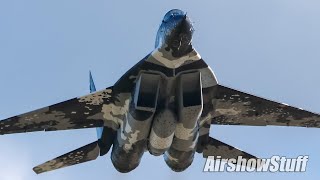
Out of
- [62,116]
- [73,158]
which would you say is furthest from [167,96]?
[73,158]

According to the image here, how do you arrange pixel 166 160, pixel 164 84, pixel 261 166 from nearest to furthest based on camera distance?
pixel 164 84, pixel 166 160, pixel 261 166

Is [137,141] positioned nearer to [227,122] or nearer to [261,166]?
[227,122]

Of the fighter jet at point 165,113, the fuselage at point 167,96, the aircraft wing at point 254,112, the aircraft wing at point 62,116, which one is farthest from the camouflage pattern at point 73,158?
the aircraft wing at point 254,112

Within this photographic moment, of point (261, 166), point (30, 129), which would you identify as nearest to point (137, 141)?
point (30, 129)

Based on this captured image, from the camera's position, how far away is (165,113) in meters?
18.8

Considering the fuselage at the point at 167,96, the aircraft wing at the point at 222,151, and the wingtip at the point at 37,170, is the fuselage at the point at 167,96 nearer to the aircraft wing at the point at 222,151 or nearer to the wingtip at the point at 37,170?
the aircraft wing at the point at 222,151

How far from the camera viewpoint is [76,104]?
67.7ft

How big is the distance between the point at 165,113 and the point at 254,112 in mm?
4396

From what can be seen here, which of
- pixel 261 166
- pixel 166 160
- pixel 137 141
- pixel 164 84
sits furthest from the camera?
pixel 261 166

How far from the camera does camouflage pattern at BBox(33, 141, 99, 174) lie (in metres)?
22.0

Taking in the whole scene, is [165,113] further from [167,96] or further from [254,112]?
[254,112]

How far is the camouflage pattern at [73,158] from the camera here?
2202 cm

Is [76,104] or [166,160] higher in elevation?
[76,104]

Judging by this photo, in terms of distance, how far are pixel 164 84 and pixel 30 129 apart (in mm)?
5627
